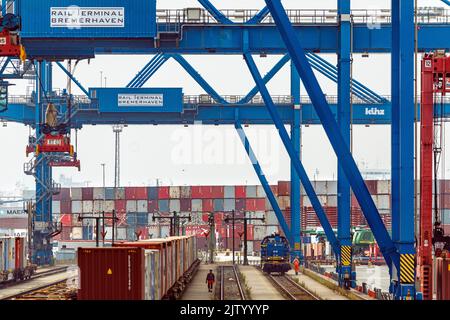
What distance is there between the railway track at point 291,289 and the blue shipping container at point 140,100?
13.1 metres

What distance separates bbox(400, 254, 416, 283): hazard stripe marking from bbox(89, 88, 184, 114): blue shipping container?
1218 inches

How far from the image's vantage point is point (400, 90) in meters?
28.3

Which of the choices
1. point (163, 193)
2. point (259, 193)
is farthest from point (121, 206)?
point (259, 193)

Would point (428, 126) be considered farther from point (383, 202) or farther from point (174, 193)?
point (174, 193)

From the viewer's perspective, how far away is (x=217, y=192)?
12050 cm

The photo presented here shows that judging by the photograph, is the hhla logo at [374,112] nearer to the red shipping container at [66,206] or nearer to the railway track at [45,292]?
the railway track at [45,292]

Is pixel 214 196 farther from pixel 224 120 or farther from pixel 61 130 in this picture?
pixel 61 130

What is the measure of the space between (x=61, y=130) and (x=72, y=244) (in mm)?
62145

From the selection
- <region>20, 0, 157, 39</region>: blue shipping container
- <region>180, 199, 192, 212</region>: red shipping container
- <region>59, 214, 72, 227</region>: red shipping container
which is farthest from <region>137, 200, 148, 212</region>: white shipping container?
<region>20, 0, 157, 39</region>: blue shipping container

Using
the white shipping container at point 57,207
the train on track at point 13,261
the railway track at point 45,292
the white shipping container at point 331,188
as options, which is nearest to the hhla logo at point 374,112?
the railway track at point 45,292

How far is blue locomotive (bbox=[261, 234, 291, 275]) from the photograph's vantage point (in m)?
59.4

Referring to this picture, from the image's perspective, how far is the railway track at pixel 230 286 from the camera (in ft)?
136
